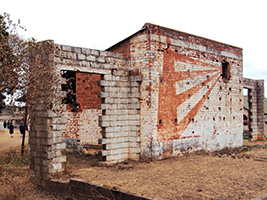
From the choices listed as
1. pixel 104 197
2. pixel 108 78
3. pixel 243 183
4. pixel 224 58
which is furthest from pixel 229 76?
pixel 104 197

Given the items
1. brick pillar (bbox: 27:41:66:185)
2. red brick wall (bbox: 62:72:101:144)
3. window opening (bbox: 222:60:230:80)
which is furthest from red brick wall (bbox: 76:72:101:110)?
window opening (bbox: 222:60:230:80)

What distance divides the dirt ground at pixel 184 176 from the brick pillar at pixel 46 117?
799mm

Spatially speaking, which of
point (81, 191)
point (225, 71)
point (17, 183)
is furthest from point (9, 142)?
point (225, 71)

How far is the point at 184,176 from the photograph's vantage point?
861 centimetres

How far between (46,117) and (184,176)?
14.8 feet

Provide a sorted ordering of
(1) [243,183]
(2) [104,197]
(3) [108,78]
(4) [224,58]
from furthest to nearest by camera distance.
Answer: (4) [224,58] → (3) [108,78] → (1) [243,183] → (2) [104,197]

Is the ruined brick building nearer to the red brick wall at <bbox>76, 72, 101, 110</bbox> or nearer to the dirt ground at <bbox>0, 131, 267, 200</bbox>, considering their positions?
the red brick wall at <bbox>76, 72, 101, 110</bbox>

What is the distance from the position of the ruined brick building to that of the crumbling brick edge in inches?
21.4

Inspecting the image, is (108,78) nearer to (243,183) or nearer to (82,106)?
(82,106)

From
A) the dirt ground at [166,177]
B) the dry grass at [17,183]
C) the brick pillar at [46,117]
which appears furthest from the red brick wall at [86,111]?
the brick pillar at [46,117]

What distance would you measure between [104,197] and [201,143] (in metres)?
7.09

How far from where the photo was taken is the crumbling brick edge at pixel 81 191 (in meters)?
6.93

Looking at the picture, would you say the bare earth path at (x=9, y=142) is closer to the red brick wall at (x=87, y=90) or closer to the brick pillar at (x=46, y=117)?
the red brick wall at (x=87, y=90)

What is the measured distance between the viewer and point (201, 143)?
→ 1318 centimetres
